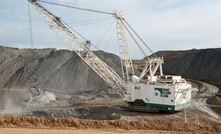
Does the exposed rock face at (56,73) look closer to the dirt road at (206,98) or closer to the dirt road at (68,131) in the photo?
the dirt road at (206,98)

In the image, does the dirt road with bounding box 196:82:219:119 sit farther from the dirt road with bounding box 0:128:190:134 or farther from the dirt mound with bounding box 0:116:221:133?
the dirt road with bounding box 0:128:190:134

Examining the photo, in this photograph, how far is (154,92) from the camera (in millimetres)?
34719

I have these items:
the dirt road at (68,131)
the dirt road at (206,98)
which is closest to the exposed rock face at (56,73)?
the dirt road at (206,98)

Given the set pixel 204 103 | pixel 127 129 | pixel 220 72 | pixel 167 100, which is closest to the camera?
pixel 127 129

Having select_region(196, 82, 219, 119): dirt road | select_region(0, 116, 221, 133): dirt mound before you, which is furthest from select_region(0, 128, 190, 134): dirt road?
select_region(196, 82, 219, 119): dirt road

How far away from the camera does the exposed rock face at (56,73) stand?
206ft

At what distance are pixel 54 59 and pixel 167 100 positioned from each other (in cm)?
4096

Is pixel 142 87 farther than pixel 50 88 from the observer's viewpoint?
No

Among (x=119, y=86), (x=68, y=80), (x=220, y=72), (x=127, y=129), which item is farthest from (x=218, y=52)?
(x=127, y=129)

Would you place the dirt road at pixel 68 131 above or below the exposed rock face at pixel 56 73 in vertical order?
below

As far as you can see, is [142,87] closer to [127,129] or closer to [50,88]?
[127,129]

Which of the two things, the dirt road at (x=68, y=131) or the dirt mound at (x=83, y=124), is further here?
the dirt mound at (x=83, y=124)

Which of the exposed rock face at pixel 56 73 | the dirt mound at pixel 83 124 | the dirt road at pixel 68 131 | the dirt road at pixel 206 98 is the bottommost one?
the dirt road at pixel 68 131

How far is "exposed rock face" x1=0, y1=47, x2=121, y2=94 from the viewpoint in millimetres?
62906
